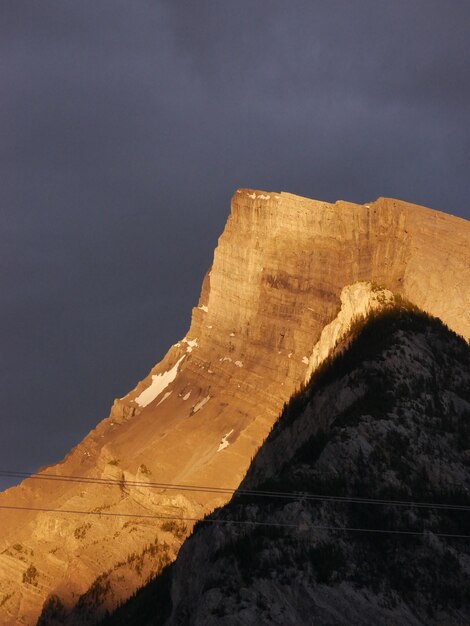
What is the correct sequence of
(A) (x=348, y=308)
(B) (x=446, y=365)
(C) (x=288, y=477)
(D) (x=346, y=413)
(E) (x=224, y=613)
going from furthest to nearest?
(A) (x=348, y=308) → (B) (x=446, y=365) → (D) (x=346, y=413) → (C) (x=288, y=477) → (E) (x=224, y=613)

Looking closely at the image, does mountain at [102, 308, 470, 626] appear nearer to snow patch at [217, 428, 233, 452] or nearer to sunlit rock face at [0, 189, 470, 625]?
sunlit rock face at [0, 189, 470, 625]

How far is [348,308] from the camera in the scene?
165500 mm

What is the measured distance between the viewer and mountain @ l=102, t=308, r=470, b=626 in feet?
338

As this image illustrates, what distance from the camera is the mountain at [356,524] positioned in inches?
4053

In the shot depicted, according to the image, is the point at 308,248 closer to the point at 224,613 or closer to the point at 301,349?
the point at 301,349

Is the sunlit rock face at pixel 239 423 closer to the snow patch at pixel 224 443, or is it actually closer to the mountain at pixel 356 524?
the snow patch at pixel 224 443

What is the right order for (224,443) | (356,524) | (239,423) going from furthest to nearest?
(239,423) → (224,443) → (356,524)

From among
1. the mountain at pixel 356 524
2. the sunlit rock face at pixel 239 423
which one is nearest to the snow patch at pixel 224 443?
the sunlit rock face at pixel 239 423

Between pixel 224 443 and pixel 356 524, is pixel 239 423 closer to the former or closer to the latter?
pixel 224 443

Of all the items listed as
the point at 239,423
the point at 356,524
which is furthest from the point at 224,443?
the point at 356,524

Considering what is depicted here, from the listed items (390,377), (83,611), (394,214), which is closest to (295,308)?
(394,214)

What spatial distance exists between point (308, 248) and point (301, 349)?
1305 cm

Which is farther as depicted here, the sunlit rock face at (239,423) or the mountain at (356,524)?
the sunlit rock face at (239,423)

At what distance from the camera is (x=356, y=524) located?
111875 mm
